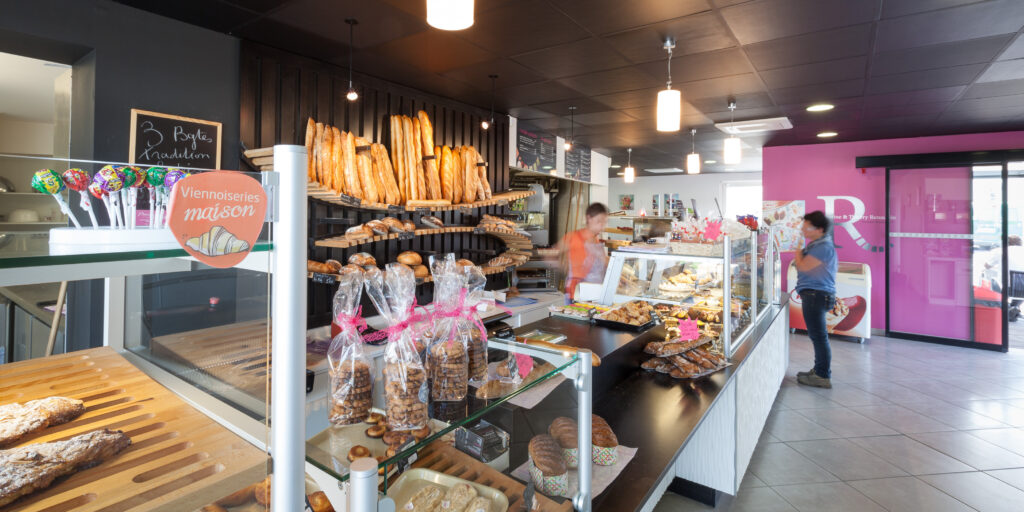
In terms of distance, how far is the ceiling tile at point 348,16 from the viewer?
2674 mm

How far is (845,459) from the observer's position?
321 cm

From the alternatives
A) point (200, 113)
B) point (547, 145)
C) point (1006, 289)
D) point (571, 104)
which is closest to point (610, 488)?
point (200, 113)

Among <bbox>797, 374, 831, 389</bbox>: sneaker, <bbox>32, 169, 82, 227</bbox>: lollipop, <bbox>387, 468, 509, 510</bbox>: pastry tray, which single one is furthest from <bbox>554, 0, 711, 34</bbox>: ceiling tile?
<bbox>797, 374, 831, 389</bbox>: sneaker

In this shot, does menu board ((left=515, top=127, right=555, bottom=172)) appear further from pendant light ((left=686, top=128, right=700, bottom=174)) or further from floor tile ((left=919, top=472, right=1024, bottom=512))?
floor tile ((left=919, top=472, right=1024, bottom=512))

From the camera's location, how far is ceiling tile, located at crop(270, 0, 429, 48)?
105 inches

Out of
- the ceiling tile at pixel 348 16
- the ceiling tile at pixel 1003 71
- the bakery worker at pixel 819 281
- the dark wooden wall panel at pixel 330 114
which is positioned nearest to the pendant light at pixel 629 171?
the bakery worker at pixel 819 281

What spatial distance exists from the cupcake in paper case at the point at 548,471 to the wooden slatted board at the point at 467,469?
0.06 m

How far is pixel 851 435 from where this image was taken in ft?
11.7

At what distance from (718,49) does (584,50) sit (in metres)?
0.90

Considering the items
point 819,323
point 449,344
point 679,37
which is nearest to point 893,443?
point 819,323

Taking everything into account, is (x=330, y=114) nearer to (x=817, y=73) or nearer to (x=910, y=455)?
(x=817, y=73)

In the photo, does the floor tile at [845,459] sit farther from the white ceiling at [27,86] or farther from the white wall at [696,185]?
the white wall at [696,185]

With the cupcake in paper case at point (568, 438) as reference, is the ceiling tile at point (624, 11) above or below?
above

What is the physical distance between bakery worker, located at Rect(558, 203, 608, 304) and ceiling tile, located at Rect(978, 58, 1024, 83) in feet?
10.1
